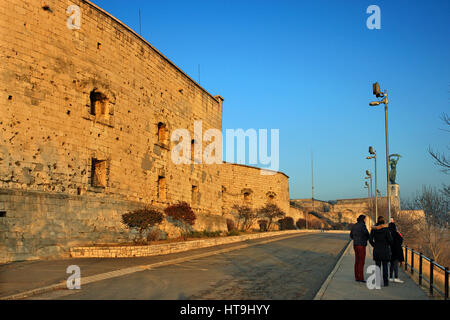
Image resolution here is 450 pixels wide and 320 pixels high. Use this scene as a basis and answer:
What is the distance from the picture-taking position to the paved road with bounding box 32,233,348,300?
8695 millimetres

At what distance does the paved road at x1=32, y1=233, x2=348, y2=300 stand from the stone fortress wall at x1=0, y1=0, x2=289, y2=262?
18.0ft

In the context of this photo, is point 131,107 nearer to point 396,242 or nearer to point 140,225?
point 140,225

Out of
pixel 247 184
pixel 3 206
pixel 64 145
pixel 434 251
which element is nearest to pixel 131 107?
pixel 64 145

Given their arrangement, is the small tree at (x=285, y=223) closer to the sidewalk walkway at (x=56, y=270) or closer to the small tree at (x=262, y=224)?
the small tree at (x=262, y=224)

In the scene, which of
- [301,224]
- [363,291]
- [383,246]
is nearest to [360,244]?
[383,246]

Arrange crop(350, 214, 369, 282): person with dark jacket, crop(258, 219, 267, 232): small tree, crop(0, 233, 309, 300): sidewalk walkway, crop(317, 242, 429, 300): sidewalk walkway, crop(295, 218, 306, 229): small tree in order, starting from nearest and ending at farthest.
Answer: crop(317, 242, 429, 300): sidewalk walkway, crop(0, 233, 309, 300): sidewalk walkway, crop(350, 214, 369, 282): person with dark jacket, crop(258, 219, 267, 232): small tree, crop(295, 218, 306, 229): small tree

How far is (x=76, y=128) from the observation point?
17469 mm

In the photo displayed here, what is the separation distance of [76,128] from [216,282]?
34.8 ft

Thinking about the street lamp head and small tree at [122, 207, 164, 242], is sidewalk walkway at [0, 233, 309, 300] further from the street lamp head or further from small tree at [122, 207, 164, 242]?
the street lamp head

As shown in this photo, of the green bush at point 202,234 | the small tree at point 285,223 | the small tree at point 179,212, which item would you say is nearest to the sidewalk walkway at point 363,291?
the small tree at point 179,212

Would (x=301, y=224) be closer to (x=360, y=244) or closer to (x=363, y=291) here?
(x=360, y=244)

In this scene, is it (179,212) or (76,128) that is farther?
(179,212)

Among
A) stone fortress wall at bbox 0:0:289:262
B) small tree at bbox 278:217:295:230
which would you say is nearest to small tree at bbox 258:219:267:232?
small tree at bbox 278:217:295:230
